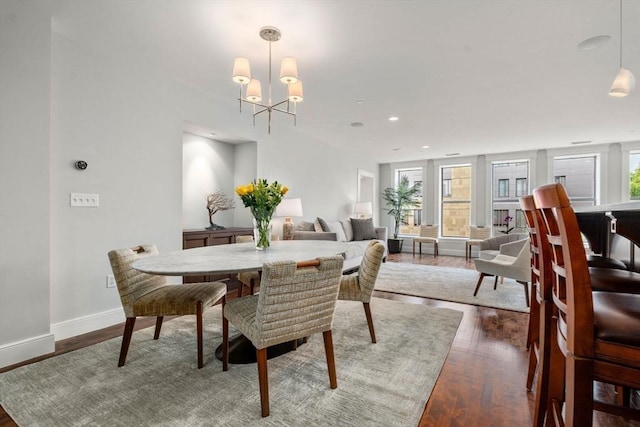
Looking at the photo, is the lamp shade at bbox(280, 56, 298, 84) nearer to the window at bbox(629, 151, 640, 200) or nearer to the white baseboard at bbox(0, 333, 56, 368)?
the white baseboard at bbox(0, 333, 56, 368)

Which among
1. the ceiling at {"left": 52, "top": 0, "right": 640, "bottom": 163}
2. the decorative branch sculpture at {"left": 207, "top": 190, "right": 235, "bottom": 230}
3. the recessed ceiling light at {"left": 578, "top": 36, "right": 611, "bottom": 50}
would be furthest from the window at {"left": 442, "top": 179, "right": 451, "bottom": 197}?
the decorative branch sculpture at {"left": 207, "top": 190, "right": 235, "bottom": 230}

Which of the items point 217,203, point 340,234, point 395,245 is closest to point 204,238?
point 217,203

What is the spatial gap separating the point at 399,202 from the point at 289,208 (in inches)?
169

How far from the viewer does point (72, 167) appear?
246cm

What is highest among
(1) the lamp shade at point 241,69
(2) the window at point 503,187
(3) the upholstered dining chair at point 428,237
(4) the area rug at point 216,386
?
(1) the lamp shade at point 241,69

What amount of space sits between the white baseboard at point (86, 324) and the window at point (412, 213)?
6835mm

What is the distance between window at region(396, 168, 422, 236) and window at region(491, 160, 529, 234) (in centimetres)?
176

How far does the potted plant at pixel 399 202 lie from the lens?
7613 millimetres

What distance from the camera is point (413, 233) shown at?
838cm

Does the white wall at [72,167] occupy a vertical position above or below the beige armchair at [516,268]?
above

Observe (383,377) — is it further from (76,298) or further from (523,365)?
(76,298)

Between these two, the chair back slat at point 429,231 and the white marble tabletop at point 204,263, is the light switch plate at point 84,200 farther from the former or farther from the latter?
the chair back slat at point 429,231

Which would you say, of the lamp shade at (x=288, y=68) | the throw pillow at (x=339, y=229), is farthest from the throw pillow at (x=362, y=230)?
the lamp shade at (x=288, y=68)

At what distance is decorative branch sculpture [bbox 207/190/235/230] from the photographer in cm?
395
